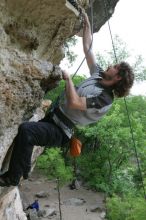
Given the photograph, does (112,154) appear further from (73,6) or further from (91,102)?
(91,102)

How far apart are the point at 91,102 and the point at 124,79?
61 centimetres

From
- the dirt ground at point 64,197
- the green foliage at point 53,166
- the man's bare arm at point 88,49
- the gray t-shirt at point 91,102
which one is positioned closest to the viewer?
the gray t-shirt at point 91,102

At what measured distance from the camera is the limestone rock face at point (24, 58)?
5.54m

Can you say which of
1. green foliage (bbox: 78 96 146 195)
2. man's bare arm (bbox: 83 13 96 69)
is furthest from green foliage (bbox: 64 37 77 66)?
man's bare arm (bbox: 83 13 96 69)

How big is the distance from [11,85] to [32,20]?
4.37 ft

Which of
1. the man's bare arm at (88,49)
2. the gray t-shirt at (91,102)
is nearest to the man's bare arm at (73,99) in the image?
the gray t-shirt at (91,102)

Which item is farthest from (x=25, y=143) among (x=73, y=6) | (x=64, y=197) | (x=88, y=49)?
(x=64, y=197)

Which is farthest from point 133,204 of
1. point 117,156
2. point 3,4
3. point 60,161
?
point 3,4

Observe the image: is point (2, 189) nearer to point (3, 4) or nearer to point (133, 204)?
point (3, 4)

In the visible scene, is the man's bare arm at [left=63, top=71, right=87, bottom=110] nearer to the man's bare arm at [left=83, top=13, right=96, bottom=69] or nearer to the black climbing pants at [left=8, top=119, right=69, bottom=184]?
the black climbing pants at [left=8, top=119, right=69, bottom=184]

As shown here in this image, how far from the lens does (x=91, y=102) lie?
5344 millimetres

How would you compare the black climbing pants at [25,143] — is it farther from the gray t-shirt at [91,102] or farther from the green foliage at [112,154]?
the green foliage at [112,154]

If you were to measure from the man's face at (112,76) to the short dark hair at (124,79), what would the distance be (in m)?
0.05

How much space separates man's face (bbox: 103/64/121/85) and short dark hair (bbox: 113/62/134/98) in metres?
0.05
